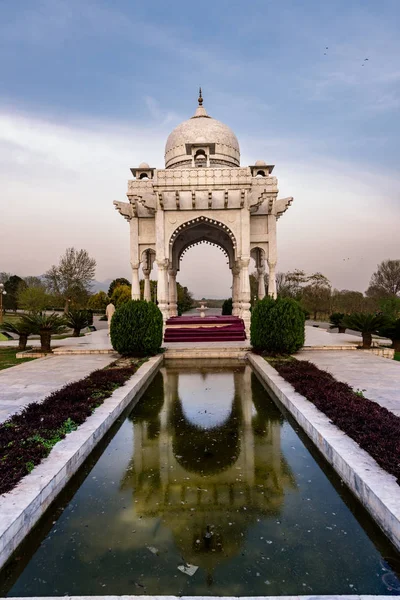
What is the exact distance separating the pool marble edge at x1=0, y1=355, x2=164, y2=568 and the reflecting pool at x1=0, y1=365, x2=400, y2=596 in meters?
0.10

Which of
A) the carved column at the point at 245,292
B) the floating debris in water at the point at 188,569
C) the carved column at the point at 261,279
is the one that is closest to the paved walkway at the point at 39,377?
the floating debris in water at the point at 188,569

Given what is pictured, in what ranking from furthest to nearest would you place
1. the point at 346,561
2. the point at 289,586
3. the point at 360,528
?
1. the point at 360,528
2. the point at 346,561
3. the point at 289,586

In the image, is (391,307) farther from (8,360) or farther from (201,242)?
(8,360)

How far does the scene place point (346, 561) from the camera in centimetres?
221

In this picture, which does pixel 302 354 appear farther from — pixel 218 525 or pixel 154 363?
pixel 218 525

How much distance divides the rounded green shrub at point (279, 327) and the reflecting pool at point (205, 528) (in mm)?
5396

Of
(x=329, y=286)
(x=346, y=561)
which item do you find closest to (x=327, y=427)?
(x=346, y=561)

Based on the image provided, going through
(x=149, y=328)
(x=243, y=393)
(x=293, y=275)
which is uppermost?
(x=293, y=275)

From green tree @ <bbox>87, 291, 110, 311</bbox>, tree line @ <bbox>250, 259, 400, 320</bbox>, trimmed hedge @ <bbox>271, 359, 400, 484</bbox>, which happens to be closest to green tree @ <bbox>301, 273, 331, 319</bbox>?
tree line @ <bbox>250, 259, 400, 320</bbox>

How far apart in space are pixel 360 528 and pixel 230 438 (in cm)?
186

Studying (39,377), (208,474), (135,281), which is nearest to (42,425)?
(208,474)

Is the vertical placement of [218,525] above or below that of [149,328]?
below

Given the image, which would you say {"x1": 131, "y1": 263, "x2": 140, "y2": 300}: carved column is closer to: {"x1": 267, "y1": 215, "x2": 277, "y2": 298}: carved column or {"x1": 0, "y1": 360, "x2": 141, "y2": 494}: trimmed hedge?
{"x1": 267, "y1": 215, "x2": 277, "y2": 298}: carved column

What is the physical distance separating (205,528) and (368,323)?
985 centimetres
